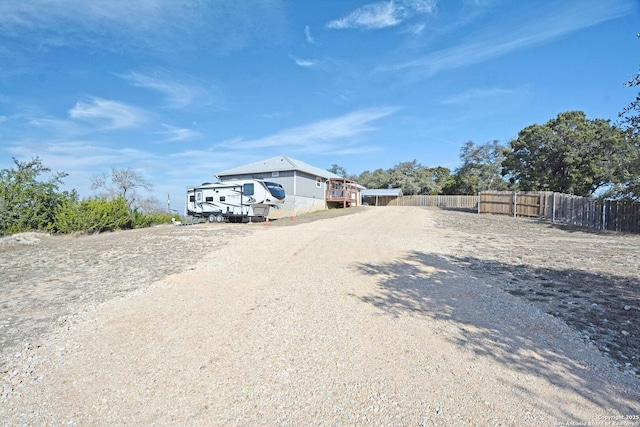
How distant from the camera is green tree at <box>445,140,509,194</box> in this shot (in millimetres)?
43438

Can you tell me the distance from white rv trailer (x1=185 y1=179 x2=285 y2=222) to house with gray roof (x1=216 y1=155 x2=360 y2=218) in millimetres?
4507

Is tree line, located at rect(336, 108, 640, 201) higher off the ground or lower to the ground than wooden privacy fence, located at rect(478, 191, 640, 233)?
higher

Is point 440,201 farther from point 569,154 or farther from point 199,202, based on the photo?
point 199,202

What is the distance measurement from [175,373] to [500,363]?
2.92 m

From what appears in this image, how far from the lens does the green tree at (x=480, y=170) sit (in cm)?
4344

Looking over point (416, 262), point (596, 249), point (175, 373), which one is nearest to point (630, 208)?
point (596, 249)

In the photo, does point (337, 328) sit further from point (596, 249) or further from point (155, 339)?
point (596, 249)

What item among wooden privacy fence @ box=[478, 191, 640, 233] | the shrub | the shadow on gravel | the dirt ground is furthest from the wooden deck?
the dirt ground

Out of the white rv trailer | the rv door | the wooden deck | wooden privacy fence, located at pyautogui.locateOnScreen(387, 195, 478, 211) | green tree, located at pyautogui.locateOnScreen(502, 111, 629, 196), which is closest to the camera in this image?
the white rv trailer

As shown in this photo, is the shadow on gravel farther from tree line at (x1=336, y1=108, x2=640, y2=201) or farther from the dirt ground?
tree line at (x1=336, y1=108, x2=640, y2=201)

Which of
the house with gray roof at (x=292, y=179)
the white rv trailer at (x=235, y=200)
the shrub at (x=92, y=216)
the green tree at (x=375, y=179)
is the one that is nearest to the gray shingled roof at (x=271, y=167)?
the house with gray roof at (x=292, y=179)

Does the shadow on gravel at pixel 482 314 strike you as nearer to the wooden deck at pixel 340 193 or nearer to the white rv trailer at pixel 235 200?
the white rv trailer at pixel 235 200

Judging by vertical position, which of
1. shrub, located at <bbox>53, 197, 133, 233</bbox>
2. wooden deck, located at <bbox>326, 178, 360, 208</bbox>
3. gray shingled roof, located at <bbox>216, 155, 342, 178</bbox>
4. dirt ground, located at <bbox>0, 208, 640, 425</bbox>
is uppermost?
gray shingled roof, located at <bbox>216, 155, 342, 178</bbox>

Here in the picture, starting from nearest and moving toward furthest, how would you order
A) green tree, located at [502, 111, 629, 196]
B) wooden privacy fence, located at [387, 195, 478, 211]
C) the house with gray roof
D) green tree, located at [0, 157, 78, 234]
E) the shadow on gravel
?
the shadow on gravel < green tree, located at [0, 157, 78, 234] < green tree, located at [502, 111, 629, 196] < the house with gray roof < wooden privacy fence, located at [387, 195, 478, 211]
